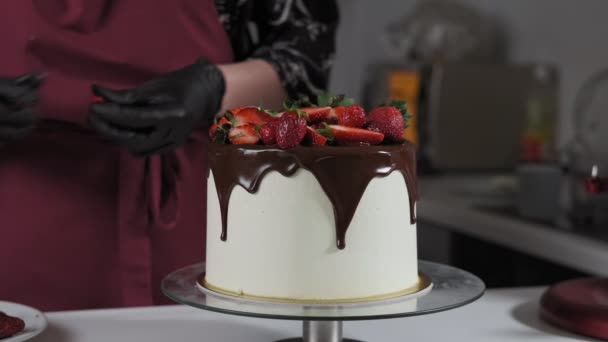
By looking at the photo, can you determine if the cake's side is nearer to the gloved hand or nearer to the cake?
the cake

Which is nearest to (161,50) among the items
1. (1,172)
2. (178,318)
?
(1,172)

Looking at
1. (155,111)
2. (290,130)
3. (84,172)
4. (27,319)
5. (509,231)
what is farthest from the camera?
(509,231)

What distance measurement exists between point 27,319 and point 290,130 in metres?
0.36

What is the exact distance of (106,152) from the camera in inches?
50.4

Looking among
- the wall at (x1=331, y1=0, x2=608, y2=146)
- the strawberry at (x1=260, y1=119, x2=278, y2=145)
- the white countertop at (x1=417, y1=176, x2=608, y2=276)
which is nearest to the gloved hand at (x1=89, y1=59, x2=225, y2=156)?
the strawberry at (x1=260, y1=119, x2=278, y2=145)

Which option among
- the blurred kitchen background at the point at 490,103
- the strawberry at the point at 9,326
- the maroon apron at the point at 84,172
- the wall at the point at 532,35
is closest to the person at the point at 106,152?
the maroon apron at the point at 84,172

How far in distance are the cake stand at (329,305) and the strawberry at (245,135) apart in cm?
15

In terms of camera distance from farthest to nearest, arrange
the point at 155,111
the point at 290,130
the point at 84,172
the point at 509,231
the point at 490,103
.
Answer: the point at 490,103 → the point at 509,231 → the point at 84,172 → the point at 155,111 → the point at 290,130

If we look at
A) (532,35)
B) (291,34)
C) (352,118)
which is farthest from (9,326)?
(532,35)

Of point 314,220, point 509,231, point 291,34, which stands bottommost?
point 509,231

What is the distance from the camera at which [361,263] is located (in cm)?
89

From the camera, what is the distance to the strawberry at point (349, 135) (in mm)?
878

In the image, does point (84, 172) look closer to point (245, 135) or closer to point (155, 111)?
point (155, 111)

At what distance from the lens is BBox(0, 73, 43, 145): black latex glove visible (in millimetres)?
1107
